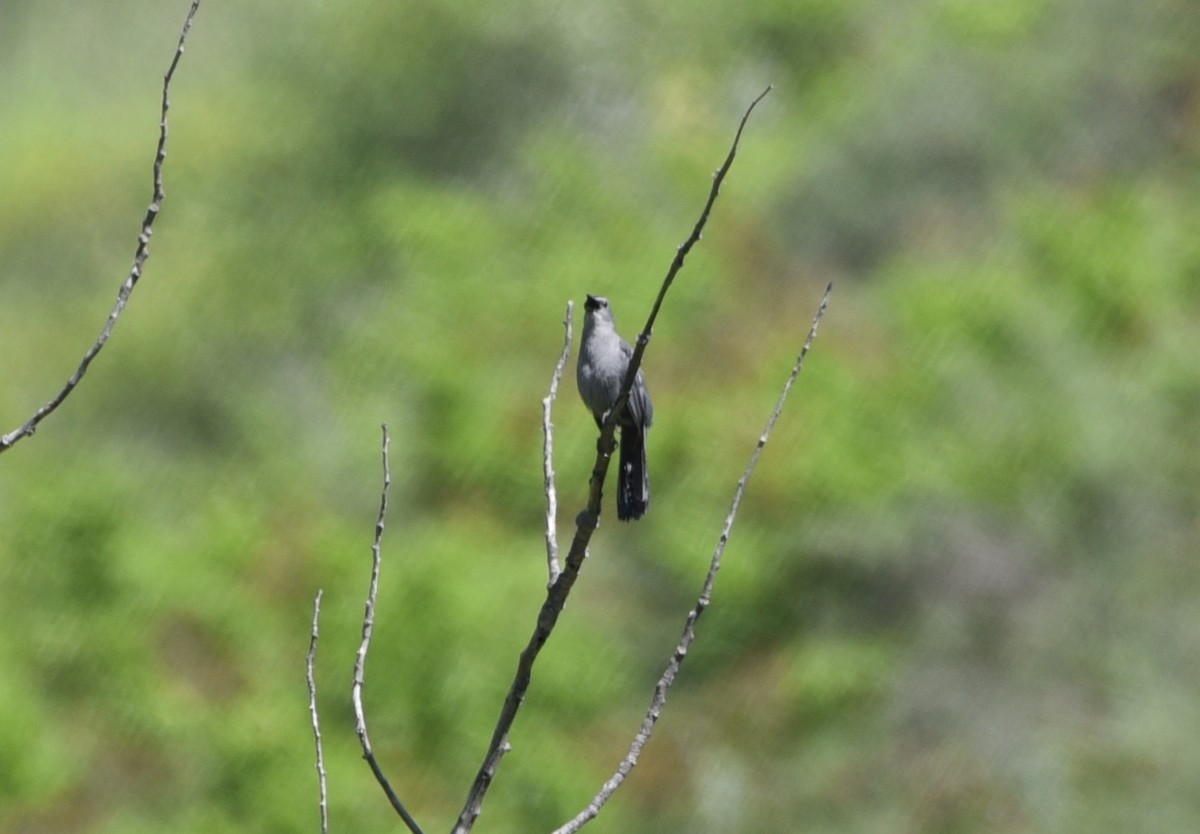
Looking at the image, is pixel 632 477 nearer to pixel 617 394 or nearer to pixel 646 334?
pixel 617 394

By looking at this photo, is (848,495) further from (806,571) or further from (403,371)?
(403,371)

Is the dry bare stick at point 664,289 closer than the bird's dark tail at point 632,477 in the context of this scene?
Yes

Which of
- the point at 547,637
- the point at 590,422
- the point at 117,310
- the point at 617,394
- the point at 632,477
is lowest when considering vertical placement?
the point at 547,637

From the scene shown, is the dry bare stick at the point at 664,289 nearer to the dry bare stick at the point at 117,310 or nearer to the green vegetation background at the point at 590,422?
the dry bare stick at the point at 117,310

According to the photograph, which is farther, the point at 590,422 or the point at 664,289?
the point at 590,422

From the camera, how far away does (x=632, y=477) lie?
249 cm

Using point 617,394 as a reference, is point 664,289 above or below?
below

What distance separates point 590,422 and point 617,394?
3.91m

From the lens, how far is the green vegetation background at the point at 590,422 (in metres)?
5.39

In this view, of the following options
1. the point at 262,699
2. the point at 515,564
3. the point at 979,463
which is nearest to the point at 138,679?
the point at 262,699

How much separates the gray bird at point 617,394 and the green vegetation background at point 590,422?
2642 millimetres

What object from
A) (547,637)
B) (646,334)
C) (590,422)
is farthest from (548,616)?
(590,422)

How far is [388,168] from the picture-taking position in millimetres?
7441

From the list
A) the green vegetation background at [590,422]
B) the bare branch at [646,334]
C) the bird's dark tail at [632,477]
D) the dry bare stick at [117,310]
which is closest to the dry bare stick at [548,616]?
the bare branch at [646,334]
